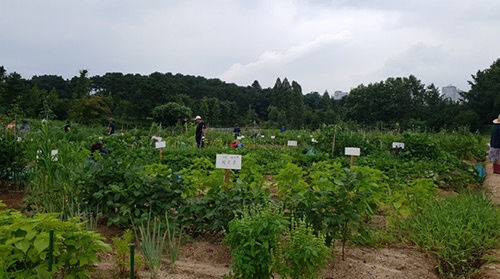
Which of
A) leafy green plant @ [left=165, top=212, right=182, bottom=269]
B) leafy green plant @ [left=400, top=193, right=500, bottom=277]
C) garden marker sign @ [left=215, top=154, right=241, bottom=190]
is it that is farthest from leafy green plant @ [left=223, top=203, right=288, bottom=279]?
leafy green plant @ [left=400, top=193, right=500, bottom=277]

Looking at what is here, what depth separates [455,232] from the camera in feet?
11.2

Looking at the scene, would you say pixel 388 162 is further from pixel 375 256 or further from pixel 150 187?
pixel 150 187

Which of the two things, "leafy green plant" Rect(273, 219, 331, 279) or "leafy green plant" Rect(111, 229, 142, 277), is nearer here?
"leafy green plant" Rect(273, 219, 331, 279)

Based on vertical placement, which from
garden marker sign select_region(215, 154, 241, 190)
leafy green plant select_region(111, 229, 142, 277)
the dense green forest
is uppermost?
the dense green forest

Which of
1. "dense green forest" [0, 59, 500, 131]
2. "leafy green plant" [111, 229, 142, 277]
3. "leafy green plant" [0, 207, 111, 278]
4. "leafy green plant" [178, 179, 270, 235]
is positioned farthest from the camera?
"dense green forest" [0, 59, 500, 131]

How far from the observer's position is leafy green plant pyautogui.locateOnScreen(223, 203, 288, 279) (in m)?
2.14

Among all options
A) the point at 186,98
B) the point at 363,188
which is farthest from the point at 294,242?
the point at 186,98

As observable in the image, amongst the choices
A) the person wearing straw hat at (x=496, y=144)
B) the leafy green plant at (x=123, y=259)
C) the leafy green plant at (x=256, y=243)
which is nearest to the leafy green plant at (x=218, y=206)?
the leafy green plant at (x=123, y=259)

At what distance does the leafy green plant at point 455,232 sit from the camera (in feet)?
10.5

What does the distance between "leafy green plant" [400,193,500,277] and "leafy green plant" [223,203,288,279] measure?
5.77ft

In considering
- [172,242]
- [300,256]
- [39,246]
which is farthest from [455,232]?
[39,246]

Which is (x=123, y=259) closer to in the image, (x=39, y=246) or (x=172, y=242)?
(x=172, y=242)

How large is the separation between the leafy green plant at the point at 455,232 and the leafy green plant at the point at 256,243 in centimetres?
176

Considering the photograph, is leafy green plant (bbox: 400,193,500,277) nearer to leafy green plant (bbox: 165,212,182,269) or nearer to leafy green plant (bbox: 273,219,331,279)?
leafy green plant (bbox: 273,219,331,279)
